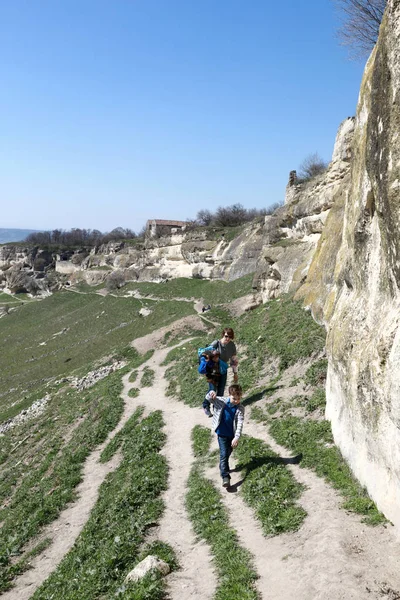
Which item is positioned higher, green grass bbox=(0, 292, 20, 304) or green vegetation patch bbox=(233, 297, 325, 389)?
green vegetation patch bbox=(233, 297, 325, 389)

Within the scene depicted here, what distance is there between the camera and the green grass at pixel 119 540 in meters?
7.95

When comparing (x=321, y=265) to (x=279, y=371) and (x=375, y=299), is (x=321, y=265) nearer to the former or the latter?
(x=279, y=371)

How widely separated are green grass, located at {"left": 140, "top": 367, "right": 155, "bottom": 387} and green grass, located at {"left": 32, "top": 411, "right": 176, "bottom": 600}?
8647 mm

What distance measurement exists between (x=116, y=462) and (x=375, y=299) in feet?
34.5

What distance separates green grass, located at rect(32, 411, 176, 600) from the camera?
7949mm

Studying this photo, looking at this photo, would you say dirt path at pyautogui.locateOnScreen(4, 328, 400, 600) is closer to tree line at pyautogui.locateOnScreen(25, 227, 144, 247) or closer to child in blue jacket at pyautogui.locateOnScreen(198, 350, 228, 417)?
child in blue jacket at pyautogui.locateOnScreen(198, 350, 228, 417)

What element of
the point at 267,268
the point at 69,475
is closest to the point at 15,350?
the point at 267,268

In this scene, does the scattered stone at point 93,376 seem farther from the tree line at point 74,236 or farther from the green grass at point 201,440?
the tree line at point 74,236

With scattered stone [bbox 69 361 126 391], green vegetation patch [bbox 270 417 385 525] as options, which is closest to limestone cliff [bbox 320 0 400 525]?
green vegetation patch [bbox 270 417 385 525]

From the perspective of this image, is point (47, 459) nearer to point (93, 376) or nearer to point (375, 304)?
point (93, 376)

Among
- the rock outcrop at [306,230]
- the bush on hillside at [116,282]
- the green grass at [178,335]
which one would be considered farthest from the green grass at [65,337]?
the rock outcrop at [306,230]

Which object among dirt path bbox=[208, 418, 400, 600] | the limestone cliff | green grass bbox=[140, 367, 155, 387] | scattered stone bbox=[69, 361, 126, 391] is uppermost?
the limestone cliff

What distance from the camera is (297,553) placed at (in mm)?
6891

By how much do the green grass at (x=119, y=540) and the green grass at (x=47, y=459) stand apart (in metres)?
1.66
